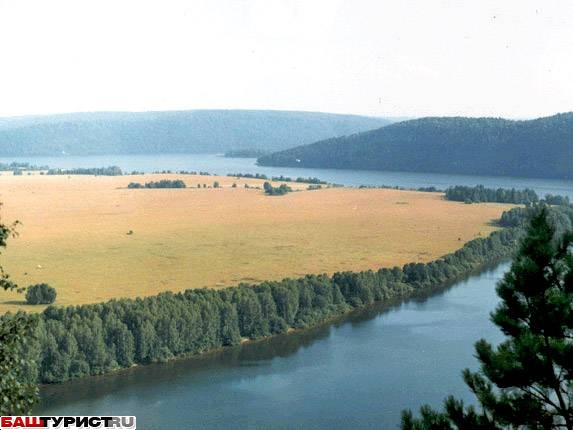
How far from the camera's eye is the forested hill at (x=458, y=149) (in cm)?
5938

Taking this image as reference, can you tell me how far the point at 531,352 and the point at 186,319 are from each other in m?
13.0

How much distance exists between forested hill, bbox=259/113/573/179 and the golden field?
22.3m

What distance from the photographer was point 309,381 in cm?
1432

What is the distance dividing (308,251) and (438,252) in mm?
4831

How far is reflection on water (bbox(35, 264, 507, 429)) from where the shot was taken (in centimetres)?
1248

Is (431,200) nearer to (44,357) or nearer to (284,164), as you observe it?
(44,357)

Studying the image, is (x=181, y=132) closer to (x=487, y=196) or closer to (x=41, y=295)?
(x=487, y=196)

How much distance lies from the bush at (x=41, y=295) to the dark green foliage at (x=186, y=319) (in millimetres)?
1784

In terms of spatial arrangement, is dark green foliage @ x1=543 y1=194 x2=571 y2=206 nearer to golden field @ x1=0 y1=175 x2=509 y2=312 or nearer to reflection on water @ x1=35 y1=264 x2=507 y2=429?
golden field @ x1=0 y1=175 x2=509 y2=312

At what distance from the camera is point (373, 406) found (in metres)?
12.8

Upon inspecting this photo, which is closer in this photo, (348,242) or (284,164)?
(348,242)

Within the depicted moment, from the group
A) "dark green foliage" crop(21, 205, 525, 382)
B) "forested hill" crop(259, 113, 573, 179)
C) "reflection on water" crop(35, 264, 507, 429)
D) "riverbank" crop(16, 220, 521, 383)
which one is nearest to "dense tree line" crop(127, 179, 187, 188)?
"dark green foliage" crop(21, 205, 525, 382)

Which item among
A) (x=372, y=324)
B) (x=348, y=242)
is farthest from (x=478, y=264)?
(x=372, y=324)

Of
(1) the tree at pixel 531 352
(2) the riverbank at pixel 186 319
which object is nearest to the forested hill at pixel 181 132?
(2) the riverbank at pixel 186 319
